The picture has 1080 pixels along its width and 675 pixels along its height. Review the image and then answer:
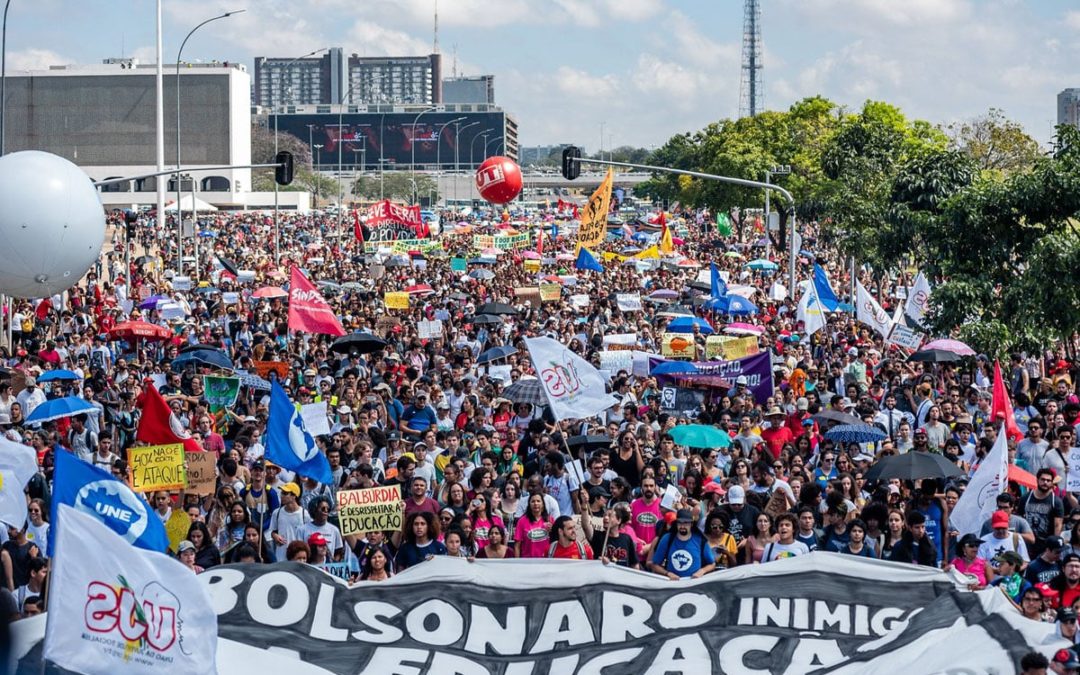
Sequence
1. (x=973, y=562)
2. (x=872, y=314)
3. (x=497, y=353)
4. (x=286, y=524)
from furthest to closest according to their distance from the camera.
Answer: (x=872, y=314), (x=497, y=353), (x=286, y=524), (x=973, y=562)

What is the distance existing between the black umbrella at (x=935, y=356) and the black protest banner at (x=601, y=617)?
11558mm

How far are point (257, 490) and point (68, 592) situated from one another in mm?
5309

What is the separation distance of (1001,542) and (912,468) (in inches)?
70.0

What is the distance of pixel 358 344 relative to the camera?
74.9 ft

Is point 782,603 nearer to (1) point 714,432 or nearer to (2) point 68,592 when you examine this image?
(2) point 68,592

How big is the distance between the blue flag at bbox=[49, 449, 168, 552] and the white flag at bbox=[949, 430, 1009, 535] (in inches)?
219

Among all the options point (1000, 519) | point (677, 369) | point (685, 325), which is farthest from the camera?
point (685, 325)

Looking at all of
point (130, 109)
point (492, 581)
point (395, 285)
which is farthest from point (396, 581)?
point (130, 109)

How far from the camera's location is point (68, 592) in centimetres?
771

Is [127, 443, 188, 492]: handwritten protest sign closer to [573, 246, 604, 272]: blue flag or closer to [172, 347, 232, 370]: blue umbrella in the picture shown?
[172, 347, 232, 370]: blue umbrella

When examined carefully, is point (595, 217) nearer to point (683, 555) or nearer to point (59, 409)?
point (59, 409)

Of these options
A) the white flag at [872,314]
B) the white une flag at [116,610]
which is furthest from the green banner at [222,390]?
the white une flag at [116,610]

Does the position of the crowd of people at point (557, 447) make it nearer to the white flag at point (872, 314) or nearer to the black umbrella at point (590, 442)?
the black umbrella at point (590, 442)

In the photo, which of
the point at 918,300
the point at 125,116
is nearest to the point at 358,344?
the point at 918,300
